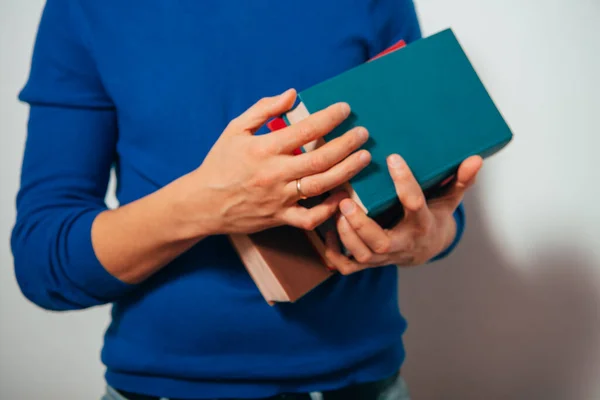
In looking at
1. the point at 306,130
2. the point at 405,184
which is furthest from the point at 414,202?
the point at 306,130

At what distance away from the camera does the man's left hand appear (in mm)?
454

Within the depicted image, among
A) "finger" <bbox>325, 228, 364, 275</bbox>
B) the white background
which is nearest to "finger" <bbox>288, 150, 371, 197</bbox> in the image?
"finger" <bbox>325, 228, 364, 275</bbox>

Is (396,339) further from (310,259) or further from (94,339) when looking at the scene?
(94,339)

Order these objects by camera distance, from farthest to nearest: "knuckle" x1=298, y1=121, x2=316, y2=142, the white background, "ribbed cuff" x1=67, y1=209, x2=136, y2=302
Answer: the white background < "ribbed cuff" x1=67, y1=209, x2=136, y2=302 < "knuckle" x1=298, y1=121, x2=316, y2=142

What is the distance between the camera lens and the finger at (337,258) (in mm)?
520

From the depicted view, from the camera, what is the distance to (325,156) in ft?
1.39

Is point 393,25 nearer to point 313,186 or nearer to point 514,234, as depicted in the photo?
point 313,186

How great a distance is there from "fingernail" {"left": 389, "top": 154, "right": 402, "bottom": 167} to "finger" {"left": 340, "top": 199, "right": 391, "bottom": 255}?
0.05 metres

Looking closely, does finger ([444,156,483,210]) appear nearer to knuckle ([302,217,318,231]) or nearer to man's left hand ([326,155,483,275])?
man's left hand ([326,155,483,275])

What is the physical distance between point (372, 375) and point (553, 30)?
2.36ft

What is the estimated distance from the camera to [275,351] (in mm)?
580

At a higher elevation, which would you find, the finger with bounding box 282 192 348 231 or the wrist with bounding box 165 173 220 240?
the wrist with bounding box 165 173 220 240

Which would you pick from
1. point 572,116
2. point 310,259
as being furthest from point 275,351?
point 572,116

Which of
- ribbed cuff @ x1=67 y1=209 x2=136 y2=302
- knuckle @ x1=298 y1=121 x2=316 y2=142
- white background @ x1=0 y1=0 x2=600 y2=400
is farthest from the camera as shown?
Answer: white background @ x1=0 y1=0 x2=600 y2=400
